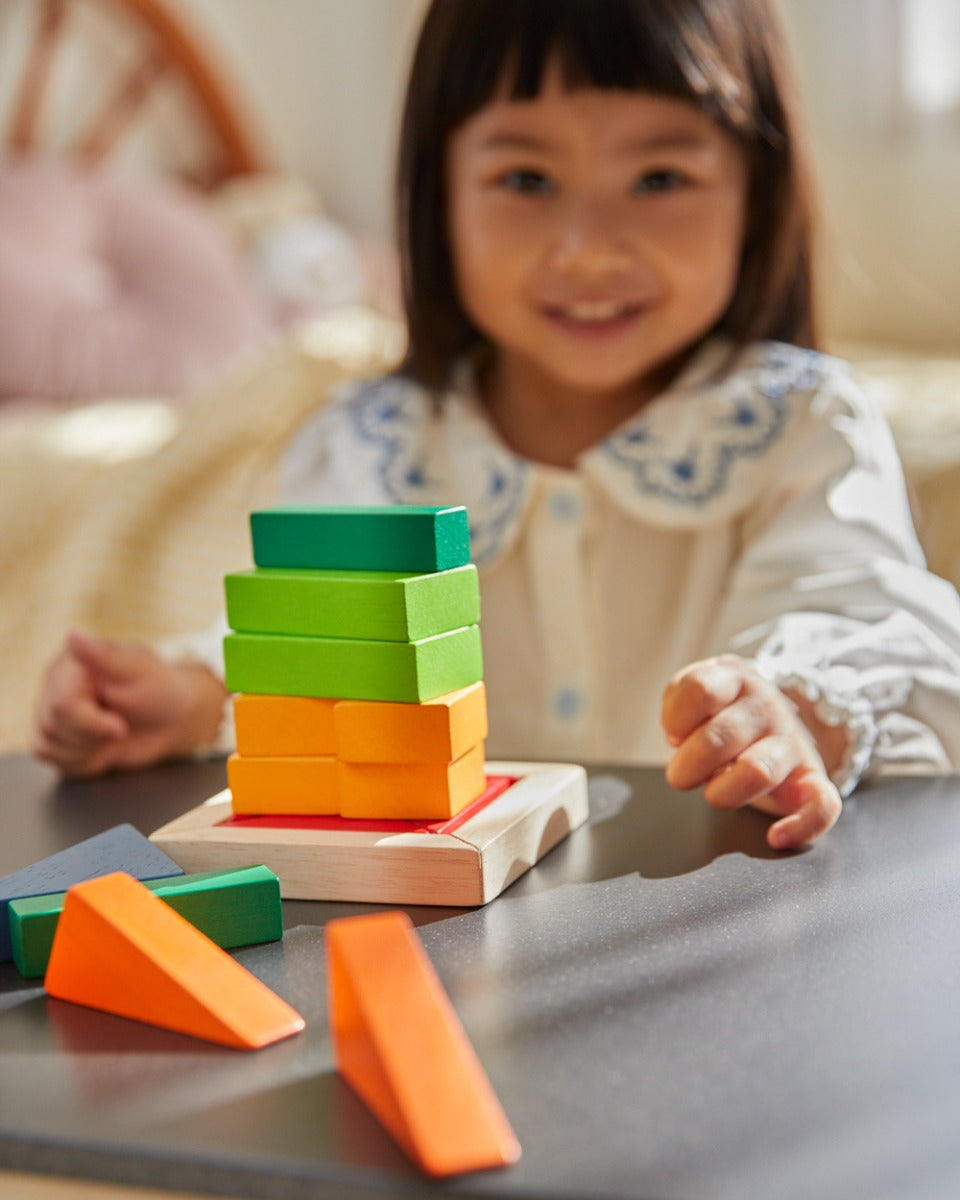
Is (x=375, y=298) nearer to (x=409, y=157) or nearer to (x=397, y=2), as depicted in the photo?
(x=397, y=2)

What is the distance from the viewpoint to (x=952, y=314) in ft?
6.33

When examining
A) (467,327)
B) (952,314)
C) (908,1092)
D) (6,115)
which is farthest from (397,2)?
(908,1092)

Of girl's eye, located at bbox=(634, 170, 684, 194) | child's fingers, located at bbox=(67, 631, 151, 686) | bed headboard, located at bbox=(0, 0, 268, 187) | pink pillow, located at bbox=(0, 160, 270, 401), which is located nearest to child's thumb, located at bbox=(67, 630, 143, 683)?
child's fingers, located at bbox=(67, 631, 151, 686)

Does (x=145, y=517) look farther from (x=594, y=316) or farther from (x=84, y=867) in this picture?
(x=84, y=867)

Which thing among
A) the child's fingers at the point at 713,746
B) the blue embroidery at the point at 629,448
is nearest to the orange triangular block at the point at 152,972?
the child's fingers at the point at 713,746

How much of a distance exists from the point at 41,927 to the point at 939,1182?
313 millimetres

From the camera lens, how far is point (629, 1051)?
413mm

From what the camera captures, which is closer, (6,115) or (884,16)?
(884,16)

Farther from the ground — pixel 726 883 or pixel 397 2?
pixel 397 2

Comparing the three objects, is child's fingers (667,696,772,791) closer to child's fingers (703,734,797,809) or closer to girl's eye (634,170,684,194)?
child's fingers (703,734,797,809)

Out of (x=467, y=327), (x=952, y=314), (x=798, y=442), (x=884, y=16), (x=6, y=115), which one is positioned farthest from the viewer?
(x=6, y=115)

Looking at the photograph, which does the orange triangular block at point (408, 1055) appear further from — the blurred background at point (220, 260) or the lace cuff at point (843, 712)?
the blurred background at point (220, 260)

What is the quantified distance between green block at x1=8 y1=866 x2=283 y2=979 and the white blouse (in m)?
0.42

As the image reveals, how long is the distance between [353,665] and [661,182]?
55 cm
